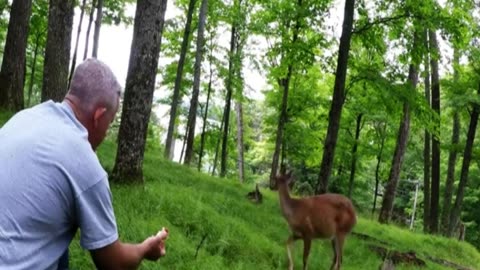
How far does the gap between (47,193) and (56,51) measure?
7.64 meters

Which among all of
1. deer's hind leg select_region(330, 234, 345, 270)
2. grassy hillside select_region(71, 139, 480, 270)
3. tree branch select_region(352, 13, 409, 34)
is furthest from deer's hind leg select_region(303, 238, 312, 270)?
tree branch select_region(352, 13, 409, 34)

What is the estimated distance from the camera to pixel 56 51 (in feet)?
30.8

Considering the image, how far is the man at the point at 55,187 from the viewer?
2.29 metres

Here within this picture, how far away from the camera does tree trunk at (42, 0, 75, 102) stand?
934 cm

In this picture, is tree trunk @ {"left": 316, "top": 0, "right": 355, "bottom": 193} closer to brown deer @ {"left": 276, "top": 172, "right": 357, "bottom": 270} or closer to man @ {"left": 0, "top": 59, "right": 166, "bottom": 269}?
brown deer @ {"left": 276, "top": 172, "right": 357, "bottom": 270}

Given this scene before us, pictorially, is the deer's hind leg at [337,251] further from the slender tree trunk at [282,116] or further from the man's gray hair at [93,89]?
the slender tree trunk at [282,116]

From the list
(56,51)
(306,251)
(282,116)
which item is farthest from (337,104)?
(282,116)

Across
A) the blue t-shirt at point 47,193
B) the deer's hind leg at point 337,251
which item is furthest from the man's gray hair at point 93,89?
the deer's hind leg at point 337,251

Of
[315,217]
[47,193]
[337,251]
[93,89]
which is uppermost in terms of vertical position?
[93,89]

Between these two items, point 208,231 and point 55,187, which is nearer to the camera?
point 55,187

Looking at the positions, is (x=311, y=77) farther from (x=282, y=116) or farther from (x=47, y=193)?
(x=47, y=193)

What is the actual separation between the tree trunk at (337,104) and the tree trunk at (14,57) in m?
7.36

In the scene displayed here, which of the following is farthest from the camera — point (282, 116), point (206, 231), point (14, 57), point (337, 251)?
point (282, 116)

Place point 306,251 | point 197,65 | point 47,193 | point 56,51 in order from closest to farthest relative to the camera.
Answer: point 47,193 → point 306,251 → point 56,51 → point 197,65
